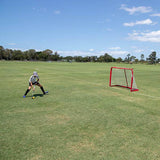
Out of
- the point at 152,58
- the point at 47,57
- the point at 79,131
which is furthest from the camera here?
the point at 47,57

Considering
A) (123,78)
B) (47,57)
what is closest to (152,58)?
(47,57)

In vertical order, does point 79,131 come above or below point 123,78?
below

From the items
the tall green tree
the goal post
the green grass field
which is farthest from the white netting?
the tall green tree

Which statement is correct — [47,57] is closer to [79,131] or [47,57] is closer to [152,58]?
[152,58]

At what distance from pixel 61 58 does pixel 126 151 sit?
183 metres

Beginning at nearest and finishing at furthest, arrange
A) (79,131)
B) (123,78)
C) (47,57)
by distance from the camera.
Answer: (79,131)
(123,78)
(47,57)

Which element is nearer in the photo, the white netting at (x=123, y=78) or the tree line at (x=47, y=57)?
the white netting at (x=123, y=78)

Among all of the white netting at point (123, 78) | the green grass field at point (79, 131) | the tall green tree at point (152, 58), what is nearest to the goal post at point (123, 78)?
the white netting at point (123, 78)

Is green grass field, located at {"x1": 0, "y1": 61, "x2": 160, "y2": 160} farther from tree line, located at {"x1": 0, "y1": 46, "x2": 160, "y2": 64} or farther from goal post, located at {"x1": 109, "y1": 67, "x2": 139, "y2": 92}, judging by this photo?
tree line, located at {"x1": 0, "y1": 46, "x2": 160, "y2": 64}

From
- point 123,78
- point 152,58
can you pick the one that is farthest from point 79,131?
point 152,58

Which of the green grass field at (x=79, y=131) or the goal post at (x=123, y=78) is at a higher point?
the goal post at (x=123, y=78)

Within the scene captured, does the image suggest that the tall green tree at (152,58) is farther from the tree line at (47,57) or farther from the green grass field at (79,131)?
the green grass field at (79,131)

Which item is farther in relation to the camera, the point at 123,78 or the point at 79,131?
the point at 123,78

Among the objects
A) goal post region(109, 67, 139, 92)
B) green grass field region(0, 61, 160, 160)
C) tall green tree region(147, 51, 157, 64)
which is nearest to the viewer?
green grass field region(0, 61, 160, 160)
